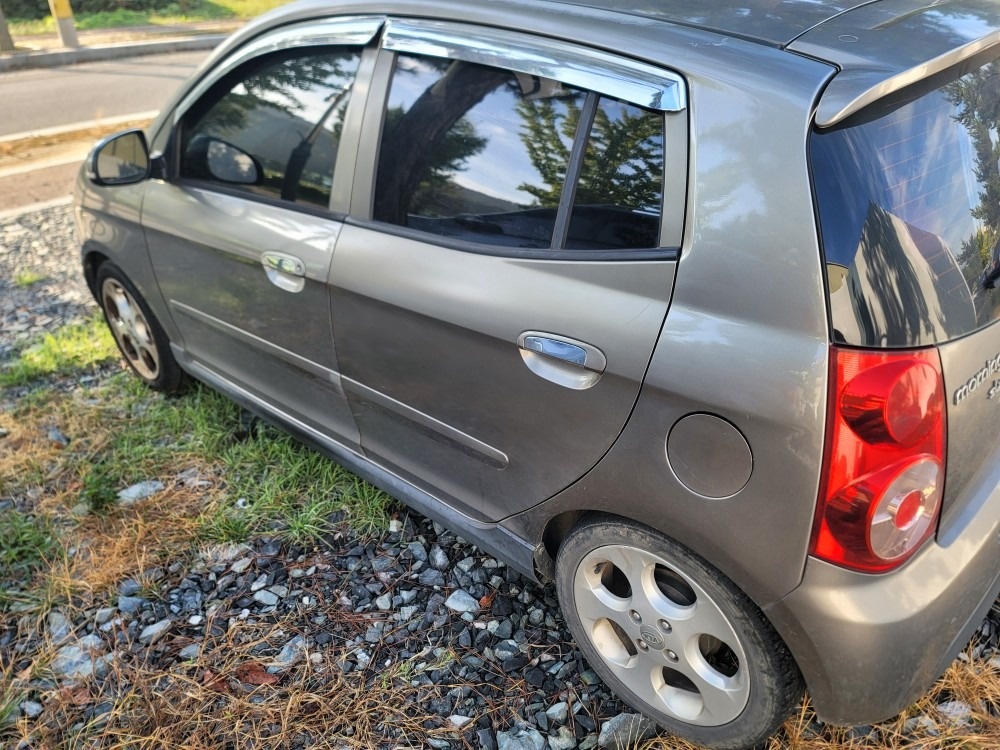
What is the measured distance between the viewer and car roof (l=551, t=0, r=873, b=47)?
159 cm

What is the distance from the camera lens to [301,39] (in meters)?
2.39

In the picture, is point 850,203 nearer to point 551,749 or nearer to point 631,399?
point 631,399

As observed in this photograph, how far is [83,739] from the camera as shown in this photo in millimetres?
2078

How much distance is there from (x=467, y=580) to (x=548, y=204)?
50.2 inches

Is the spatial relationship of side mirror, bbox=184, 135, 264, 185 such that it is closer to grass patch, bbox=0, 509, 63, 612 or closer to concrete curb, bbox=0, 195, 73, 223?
grass patch, bbox=0, 509, 63, 612

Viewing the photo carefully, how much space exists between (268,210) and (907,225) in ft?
6.06

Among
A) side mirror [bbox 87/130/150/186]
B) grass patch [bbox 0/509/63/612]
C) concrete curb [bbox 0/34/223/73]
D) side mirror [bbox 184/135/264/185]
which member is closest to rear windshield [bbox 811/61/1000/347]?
side mirror [bbox 184/135/264/185]

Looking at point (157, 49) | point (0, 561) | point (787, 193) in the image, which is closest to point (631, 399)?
point (787, 193)

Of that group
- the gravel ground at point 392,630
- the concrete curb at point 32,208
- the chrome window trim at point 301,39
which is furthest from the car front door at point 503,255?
the concrete curb at point 32,208

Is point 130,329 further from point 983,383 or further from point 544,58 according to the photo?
point 983,383

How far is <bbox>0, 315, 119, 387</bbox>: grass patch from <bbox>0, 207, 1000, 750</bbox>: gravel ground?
180 centimetres

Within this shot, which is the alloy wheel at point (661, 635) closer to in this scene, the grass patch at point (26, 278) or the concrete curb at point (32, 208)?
the grass patch at point (26, 278)

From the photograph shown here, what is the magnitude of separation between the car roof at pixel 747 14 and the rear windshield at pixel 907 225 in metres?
0.29

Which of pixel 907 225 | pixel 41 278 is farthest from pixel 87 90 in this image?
pixel 907 225
